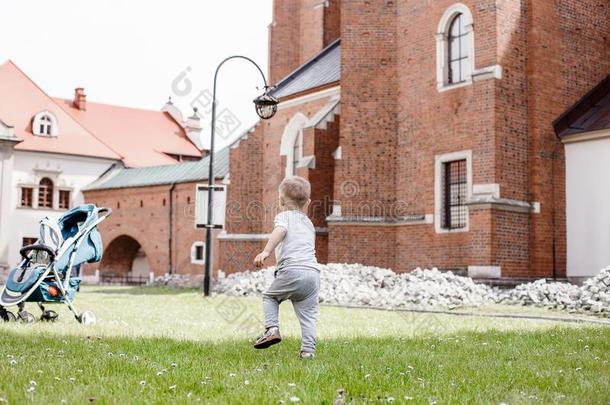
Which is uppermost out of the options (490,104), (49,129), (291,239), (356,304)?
(49,129)

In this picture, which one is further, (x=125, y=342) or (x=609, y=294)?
(x=609, y=294)

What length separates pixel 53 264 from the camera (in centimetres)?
912

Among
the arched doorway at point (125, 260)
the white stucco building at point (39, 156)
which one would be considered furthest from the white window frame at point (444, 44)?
the white stucco building at point (39, 156)

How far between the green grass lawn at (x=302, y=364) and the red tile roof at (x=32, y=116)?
31772mm

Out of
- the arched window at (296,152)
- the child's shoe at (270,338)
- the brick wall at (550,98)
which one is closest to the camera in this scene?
the child's shoe at (270,338)

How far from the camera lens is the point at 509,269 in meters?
16.3

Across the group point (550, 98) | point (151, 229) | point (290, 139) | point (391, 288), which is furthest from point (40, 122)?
point (550, 98)

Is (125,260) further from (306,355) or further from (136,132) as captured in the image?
(306,355)

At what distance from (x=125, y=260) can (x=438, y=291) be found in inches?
1061

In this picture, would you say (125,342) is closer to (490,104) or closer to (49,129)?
(490,104)

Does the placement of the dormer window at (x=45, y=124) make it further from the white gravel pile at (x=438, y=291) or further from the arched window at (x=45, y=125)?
the white gravel pile at (x=438, y=291)

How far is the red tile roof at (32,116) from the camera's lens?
126ft

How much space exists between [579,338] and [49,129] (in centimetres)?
3653

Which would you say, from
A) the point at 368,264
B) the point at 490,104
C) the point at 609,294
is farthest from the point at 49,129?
the point at 609,294
